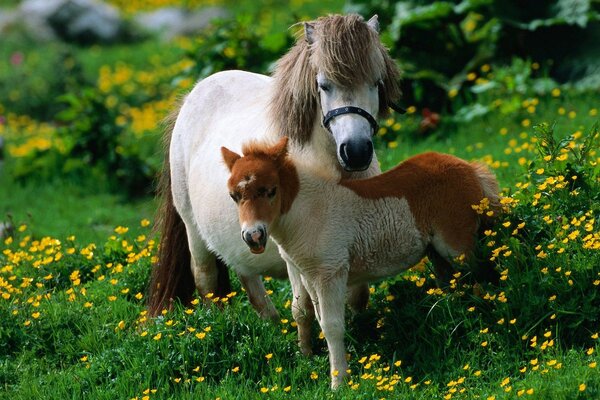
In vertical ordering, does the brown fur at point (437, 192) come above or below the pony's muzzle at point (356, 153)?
below

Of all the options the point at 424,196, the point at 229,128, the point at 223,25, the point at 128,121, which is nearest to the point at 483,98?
the point at 223,25

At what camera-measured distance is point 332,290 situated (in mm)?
5316

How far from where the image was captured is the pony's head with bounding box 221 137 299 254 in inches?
197

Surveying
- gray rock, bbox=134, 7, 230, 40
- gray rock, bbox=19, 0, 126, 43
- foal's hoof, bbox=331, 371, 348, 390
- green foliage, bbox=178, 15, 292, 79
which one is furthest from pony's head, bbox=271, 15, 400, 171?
gray rock, bbox=19, 0, 126, 43

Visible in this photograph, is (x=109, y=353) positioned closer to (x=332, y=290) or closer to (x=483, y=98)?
(x=332, y=290)

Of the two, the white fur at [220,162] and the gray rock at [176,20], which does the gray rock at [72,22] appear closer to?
the gray rock at [176,20]

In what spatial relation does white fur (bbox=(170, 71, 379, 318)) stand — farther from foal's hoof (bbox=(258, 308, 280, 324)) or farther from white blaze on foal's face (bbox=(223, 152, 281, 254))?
white blaze on foal's face (bbox=(223, 152, 281, 254))

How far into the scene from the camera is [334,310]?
5328 millimetres

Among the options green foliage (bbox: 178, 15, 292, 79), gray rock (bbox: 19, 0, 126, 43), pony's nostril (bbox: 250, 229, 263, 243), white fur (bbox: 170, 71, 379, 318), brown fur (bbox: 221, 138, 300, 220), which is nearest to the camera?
pony's nostril (bbox: 250, 229, 263, 243)

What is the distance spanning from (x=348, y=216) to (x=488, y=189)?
0.90 m

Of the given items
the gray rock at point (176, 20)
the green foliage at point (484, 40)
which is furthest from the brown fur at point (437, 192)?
the gray rock at point (176, 20)

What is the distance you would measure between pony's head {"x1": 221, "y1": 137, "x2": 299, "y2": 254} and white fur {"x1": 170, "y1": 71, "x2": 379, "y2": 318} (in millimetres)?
377

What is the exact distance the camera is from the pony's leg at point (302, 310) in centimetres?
589

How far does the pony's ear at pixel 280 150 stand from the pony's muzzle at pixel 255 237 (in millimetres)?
443
